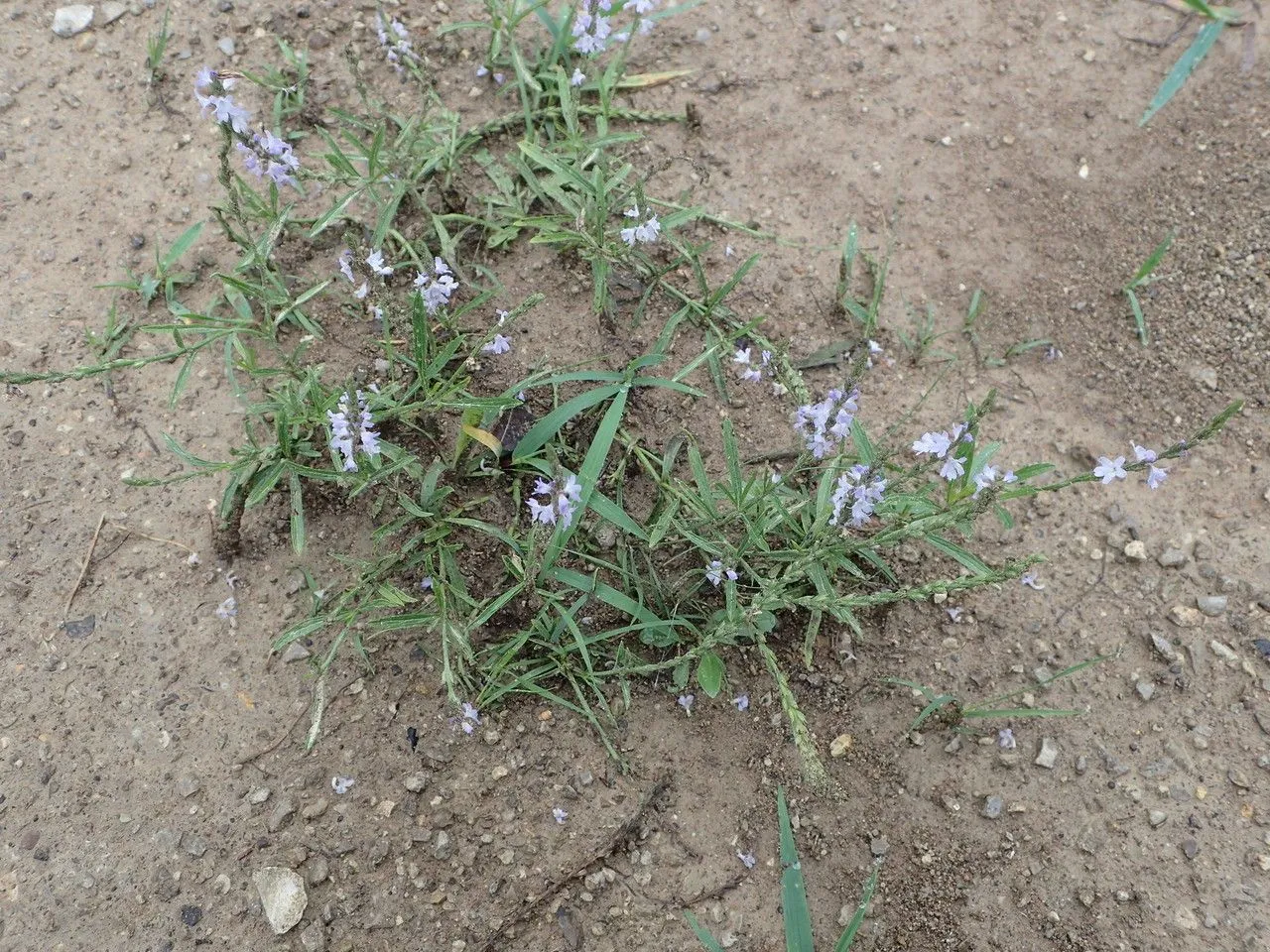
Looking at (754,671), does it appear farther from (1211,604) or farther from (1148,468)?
(1211,604)

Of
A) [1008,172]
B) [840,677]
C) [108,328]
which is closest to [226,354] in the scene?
[108,328]

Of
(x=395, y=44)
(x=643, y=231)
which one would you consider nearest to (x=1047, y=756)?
(x=643, y=231)

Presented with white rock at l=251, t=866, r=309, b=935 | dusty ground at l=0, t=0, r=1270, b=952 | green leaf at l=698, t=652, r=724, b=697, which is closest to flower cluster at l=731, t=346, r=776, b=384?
dusty ground at l=0, t=0, r=1270, b=952

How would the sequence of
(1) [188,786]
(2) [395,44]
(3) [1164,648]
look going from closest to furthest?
1. (1) [188,786]
2. (3) [1164,648]
3. (2) [395,44]

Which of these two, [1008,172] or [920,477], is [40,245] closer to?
[920,477]

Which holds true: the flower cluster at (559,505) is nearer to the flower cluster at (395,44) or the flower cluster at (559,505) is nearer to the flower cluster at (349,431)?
the flower cluster at (349,431)

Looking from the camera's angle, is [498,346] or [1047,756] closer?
[1047,756]

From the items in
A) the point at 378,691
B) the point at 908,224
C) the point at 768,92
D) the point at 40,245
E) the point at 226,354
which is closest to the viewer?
the point at 378,691
